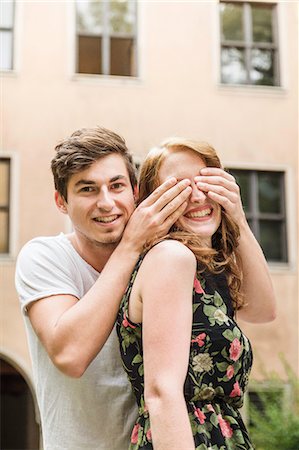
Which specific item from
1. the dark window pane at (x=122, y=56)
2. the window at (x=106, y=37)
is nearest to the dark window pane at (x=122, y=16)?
the window at (x=106, y=37)

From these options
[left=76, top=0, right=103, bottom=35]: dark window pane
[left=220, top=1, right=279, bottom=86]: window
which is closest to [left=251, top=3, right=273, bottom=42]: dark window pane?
[left=220, top=1, right=279, bottom=86]: window

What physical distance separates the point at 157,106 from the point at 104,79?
852 mm

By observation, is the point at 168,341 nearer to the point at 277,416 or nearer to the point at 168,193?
the point at 168,193

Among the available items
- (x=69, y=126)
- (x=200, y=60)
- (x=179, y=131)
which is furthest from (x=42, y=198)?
(x=200, y=60)

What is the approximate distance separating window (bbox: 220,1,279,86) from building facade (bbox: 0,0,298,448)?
0.06 feet

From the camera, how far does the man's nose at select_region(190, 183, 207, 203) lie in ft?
8.43

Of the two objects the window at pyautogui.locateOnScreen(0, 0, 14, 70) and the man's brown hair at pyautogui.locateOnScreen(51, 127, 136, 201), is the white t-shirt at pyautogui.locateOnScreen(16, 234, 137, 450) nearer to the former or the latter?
the man's brown hair at pyautogui.locateOnScreen(51, 127, 136, 201)

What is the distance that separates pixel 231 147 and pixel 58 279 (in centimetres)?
1142

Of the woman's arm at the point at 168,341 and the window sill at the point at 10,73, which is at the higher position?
the window sill at the point at 10,73

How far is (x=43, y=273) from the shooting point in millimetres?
2768

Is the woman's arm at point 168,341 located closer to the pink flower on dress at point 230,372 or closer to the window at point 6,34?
the pink flower on dress at point 230,372

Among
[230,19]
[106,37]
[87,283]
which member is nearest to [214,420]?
→ [87,283]

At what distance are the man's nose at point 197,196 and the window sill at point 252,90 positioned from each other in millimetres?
11887

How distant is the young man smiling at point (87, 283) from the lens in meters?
2.57
